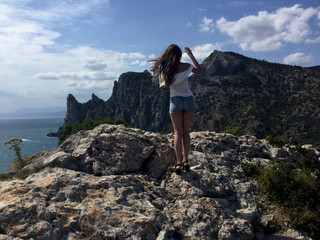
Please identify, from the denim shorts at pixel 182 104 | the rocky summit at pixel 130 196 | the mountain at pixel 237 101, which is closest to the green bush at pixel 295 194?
the rocky summit at pixel 130 196

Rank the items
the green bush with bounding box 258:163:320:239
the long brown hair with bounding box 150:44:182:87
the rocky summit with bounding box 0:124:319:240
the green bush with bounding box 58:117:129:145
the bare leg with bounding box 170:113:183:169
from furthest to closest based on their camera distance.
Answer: the green bush with bounding box 58:117:129:145 < the bare leg with bounding box 170:113:183:169 < the long brown hair with bounding box 150:44:182:87 < the green bush with bounding box 258:163:320:239 < the rocky summit with bounding box 0:124:319:240

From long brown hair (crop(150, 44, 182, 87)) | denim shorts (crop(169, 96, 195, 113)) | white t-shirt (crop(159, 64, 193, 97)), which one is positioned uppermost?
long brown hair (crop(150, 44, 182, 87))

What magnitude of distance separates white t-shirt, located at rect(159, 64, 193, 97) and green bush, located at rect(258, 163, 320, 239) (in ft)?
11.6

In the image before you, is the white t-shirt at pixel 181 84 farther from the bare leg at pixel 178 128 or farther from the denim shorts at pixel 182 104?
the bare leg at pixel 178 128

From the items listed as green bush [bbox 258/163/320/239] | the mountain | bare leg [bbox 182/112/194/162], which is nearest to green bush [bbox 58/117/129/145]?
the mountain

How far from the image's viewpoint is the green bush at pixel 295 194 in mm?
5504

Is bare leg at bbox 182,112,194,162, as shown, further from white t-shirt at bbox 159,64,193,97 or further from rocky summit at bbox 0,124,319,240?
rocky summit at bbox 0,124,319,240

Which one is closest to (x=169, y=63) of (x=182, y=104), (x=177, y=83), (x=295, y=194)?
(x=177, y=83)

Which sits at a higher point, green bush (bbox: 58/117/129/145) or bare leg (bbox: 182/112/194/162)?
bare leg (bbox: 182/112/194/162)

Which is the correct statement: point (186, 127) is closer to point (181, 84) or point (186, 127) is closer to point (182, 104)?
point (182, 104)

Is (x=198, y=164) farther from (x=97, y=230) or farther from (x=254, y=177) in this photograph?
(x=97, y=230)

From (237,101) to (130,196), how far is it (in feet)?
290

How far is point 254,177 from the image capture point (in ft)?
24.1

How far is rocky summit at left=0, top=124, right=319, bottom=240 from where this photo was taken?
4141 millimetres
